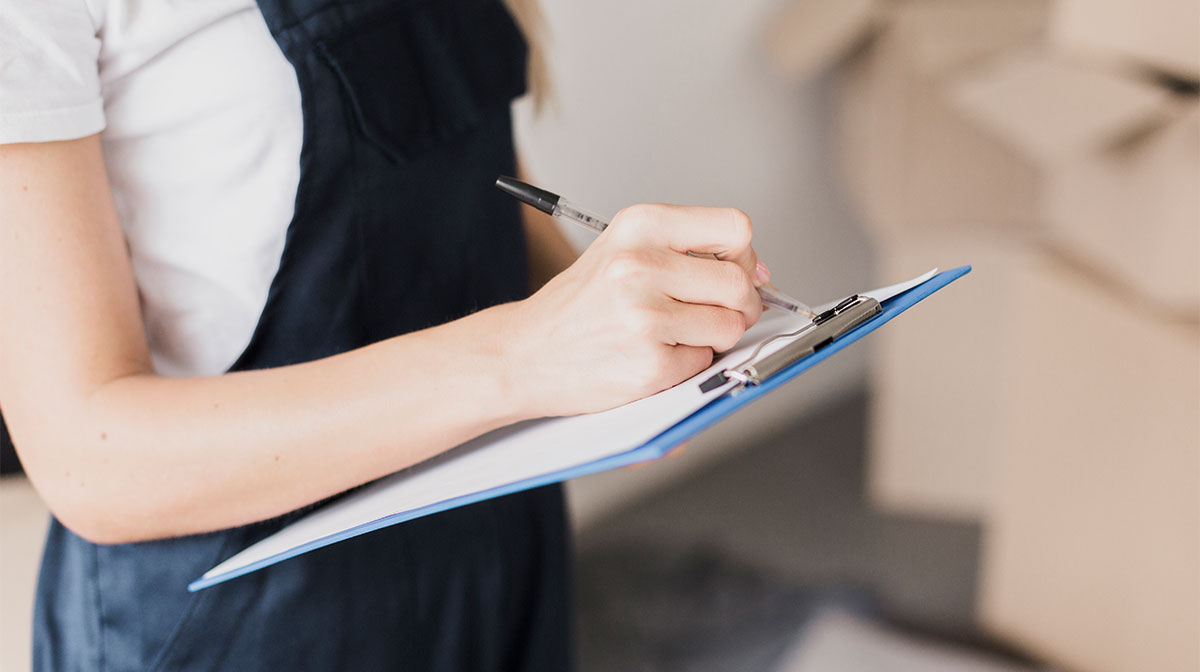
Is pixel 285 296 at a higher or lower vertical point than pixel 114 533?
higher

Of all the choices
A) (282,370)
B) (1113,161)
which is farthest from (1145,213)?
(282,370)

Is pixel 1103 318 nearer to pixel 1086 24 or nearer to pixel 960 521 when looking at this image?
pixel 1086 24

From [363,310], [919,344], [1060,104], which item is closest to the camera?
[363,310]

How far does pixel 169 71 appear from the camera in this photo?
50 centimetres

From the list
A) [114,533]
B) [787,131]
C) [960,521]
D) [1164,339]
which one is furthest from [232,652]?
[787,131]

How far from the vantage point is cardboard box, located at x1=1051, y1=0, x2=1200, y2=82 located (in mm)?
777

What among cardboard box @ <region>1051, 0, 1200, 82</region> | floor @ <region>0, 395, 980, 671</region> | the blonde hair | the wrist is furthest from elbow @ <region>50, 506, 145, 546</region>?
floor @ <region>0, 395, 980, 671</region>

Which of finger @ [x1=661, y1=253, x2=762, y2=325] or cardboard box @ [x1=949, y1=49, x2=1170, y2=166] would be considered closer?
finger @ [x1=661, y1=253, x2=762, y2=325]

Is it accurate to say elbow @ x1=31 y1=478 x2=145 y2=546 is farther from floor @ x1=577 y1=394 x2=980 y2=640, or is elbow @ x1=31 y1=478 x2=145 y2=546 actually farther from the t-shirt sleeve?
floor @ x1=577 y1=394 x2=980 y2=640

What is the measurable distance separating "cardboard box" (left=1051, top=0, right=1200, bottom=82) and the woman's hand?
579 millimetres

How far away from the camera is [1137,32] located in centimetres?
84

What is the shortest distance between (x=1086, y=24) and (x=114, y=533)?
3.01 feet

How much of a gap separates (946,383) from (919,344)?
0.08 m

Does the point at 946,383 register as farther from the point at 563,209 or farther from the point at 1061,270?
the point at 563,209
